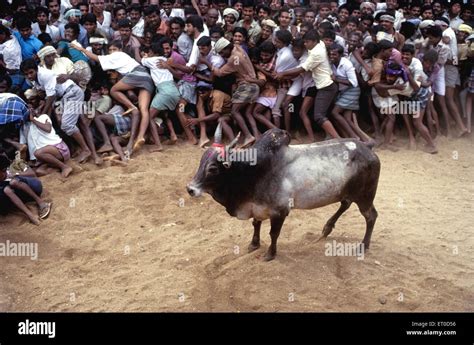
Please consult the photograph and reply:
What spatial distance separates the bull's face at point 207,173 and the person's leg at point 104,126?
11.1 feet

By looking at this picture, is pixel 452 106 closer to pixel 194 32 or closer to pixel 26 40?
pixel 194 32

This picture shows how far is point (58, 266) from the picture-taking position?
666cm

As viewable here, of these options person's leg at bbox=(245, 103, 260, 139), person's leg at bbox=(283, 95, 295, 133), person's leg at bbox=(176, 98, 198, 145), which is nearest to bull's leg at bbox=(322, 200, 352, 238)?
Answer: person's leg at bbox=(245, 103, 260, 139)

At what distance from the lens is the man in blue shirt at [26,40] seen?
29.1ft

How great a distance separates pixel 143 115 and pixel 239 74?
157 cm

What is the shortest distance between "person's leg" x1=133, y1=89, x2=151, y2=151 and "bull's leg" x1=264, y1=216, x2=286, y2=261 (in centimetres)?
324

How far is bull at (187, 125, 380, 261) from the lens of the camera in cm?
602

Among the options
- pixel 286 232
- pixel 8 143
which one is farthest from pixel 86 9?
pixel 286 232

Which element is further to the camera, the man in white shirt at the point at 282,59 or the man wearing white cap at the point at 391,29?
the man wearing white cap at the point at 391,29

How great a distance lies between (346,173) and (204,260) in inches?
70.7

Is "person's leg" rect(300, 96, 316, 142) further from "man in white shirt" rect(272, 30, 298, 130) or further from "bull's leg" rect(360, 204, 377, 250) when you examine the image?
"bull's leg" rect(360, 204, 377, 250)

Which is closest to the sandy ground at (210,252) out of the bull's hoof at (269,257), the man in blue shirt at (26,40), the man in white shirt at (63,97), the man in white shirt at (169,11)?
the bull's hoof at (269,257)

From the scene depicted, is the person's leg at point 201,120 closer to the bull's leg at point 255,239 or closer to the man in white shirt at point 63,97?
the man in white shirt at point 63,97
